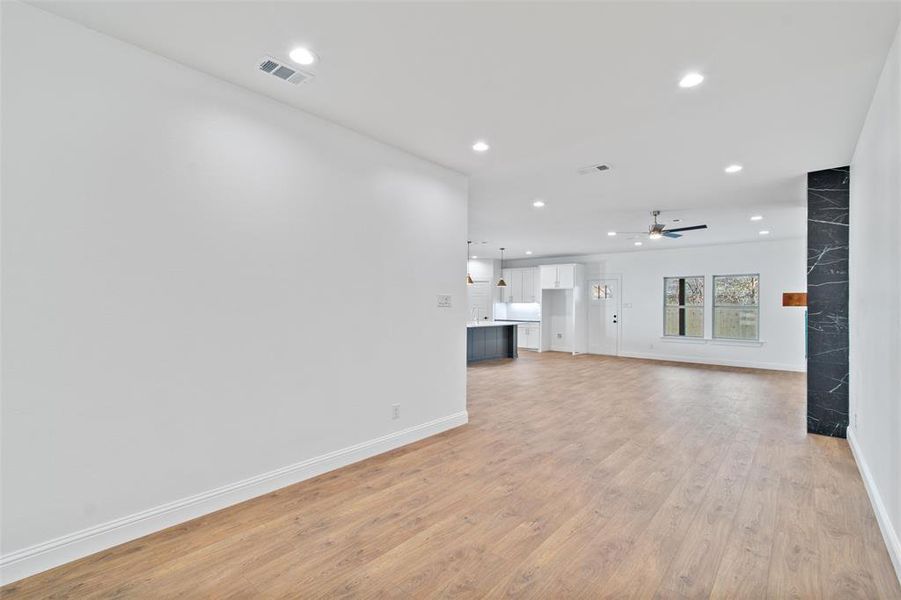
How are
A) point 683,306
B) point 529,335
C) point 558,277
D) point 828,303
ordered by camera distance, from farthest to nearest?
point 529,335
point 558,277
point 683,306
point 828,303

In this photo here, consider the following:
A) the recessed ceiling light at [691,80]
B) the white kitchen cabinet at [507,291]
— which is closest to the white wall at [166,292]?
the recessed ceiling light at [691,80]

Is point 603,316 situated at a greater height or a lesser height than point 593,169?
lesser

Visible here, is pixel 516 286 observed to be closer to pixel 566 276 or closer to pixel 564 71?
pixel 566 276

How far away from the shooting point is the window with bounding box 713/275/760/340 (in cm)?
899

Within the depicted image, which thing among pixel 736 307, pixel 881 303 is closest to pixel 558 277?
pixel 736 307

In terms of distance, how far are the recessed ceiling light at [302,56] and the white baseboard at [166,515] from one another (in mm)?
2640

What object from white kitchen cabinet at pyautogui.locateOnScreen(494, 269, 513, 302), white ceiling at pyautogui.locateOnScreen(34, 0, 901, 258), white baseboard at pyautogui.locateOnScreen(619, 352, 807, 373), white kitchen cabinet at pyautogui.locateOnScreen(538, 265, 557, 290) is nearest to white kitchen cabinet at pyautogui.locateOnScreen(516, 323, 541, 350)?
white kitchen cabinet at pyautogui.locateOnScreen(494, 269, 513, 302)

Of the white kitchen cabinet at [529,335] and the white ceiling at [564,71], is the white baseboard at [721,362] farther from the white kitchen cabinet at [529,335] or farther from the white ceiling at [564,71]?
the white ceiling at [564,71]

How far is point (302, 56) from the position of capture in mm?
2439

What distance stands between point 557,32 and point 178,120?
7.23 ft

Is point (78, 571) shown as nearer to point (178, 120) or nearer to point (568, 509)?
point (178, 120)

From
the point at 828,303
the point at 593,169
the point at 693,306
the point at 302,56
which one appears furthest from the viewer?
the point at 693,306

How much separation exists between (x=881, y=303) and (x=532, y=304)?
956 cm

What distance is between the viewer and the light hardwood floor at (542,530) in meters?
1.98
